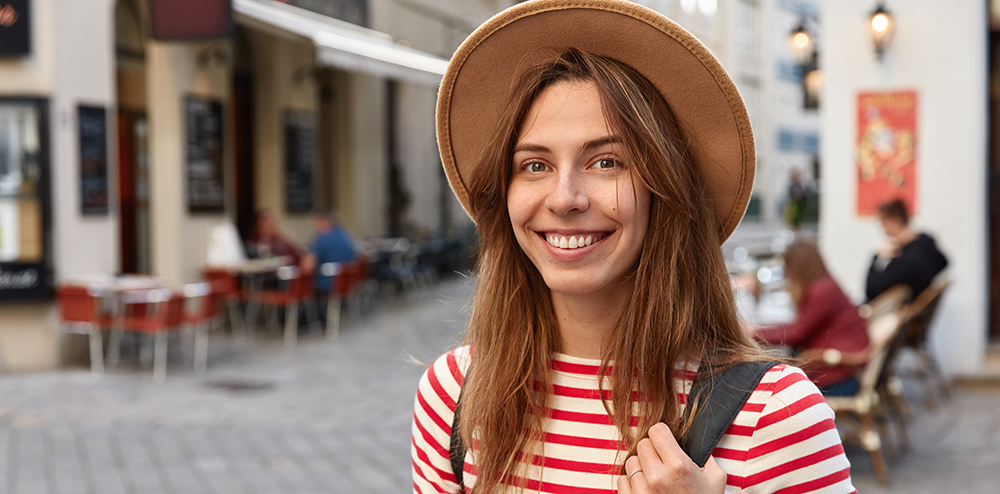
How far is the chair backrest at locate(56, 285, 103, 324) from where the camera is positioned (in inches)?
349

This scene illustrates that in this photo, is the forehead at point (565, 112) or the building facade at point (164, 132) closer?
the forehead at point (565, 112)

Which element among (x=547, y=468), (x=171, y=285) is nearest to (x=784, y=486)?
(x=547, y=468)

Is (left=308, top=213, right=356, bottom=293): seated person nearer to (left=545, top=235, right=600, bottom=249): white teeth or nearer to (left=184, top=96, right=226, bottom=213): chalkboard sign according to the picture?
(left=184, top=96, right=226, bottom=213): chalkboard sign

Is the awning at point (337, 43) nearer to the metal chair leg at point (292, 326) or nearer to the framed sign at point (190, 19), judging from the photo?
the framed sign at point (190, 19)

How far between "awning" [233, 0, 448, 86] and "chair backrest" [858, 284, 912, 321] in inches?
170

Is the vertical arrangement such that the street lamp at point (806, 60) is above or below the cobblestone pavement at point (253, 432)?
above

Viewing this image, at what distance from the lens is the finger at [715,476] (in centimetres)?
127

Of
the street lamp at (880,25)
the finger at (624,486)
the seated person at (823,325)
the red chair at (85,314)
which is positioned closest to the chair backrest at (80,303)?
the red chair at (85,314)

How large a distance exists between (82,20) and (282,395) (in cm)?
421

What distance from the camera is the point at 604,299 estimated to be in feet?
4.89

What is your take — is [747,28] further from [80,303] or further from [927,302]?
[80,303]

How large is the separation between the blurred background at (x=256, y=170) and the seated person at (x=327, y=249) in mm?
135

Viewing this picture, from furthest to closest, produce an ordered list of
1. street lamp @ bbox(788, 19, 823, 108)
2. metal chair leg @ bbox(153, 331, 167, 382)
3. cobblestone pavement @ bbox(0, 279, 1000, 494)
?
street lamp @ bbox(788, 19, 823, 108)
metal chair leg @ bbox(153, 331, 167, 382)
cobblestone pavement @ bbox(0, 279, 1000, 494)

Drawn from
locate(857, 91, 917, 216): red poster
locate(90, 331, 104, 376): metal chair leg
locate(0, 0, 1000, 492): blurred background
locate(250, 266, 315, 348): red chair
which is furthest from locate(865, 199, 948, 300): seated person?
locate(90, 331, 104, 376): metal chair leg
